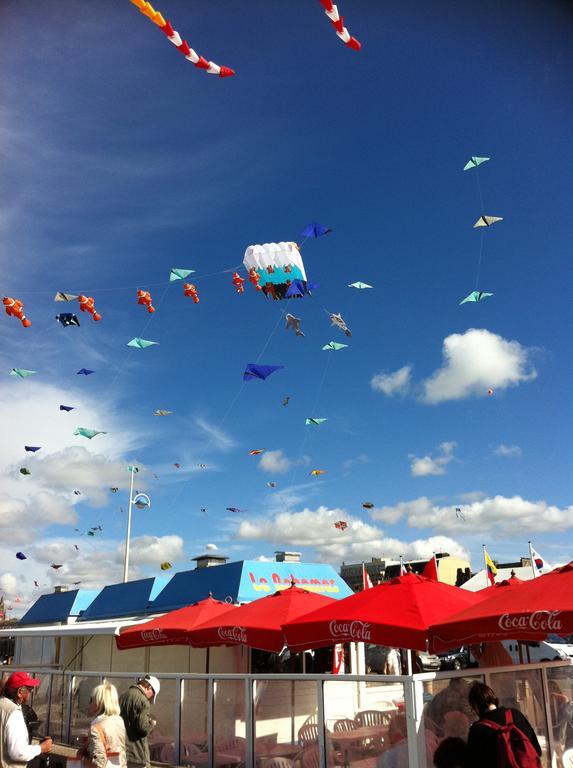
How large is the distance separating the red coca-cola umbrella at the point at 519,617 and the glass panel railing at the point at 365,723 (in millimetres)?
958

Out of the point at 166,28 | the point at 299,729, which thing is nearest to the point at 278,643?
the point at 299,729

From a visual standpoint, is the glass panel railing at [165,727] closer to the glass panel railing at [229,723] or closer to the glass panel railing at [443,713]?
the glass panel railing at [229,723]

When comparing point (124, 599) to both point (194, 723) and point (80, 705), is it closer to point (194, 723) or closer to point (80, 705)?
point (80, 705)

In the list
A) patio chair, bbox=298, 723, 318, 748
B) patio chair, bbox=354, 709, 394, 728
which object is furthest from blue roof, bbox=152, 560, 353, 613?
patio chair, bbox=354, 709, 394, 728

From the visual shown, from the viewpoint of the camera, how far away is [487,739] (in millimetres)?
5004

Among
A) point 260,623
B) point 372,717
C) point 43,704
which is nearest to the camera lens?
point 372,717

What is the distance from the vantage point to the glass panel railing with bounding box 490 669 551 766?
6.52m

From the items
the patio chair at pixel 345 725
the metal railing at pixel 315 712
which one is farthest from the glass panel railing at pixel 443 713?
the patio chair at pixel 345 725

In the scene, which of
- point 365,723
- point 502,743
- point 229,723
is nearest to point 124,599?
point 229,723

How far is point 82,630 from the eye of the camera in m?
13.2

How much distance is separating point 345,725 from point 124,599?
13.4m

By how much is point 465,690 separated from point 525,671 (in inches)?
44.4

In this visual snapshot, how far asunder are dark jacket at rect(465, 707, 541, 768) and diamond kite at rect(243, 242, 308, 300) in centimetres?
1056

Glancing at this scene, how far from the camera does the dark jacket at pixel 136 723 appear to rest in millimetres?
6852
